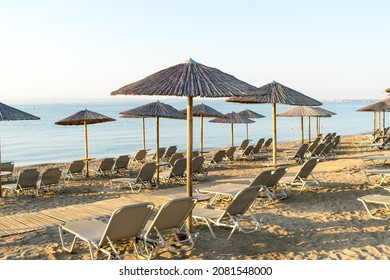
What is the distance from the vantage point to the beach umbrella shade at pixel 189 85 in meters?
5.25

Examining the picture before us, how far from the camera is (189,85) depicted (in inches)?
209

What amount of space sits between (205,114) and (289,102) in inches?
227

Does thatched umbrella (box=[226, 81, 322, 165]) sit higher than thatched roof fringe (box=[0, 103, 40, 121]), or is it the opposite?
thatched umbrella (box=[226, 81, 322, 165])

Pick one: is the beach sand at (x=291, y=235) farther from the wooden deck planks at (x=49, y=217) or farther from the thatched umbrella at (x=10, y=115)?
the thatched umbrella at (x=10, y=115)

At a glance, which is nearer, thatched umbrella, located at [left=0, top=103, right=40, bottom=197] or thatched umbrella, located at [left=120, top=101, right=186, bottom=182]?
thatched umbrella, located at [left=0, top=103, right=40, bottom=197]

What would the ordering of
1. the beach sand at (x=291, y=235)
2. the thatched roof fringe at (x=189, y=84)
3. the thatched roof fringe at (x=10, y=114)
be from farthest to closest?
the thatched roof fringe at (x=10, y=114)
the thatched roof fringe at (x=189, y=84)
the beach sand at (x=291, y=235)

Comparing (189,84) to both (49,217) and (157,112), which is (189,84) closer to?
(49,217)

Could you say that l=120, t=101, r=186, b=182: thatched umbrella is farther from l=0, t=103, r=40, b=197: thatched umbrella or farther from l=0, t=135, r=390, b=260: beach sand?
l=0, t=135, r=390, b=260: beach sand

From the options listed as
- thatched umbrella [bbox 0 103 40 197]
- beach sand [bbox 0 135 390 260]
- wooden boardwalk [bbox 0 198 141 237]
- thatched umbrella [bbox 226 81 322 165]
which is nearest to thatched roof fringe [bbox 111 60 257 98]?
beach sand [bbox 0 135 390 260]

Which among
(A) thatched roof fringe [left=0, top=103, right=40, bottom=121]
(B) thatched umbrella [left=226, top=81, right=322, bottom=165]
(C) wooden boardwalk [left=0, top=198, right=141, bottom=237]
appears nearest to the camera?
(C) wooden boardwalk [left=0, top=198, right=141, bottom=237]

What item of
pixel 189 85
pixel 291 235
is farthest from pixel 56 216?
pixel 291 235

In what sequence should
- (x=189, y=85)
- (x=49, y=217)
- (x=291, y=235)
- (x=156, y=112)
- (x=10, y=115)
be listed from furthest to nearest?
(x=156, y=112)
(x=10, y=115)
(x=49, y=217)
(x=291, y=235)
(x=189, y=85)

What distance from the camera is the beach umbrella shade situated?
17.2 feet

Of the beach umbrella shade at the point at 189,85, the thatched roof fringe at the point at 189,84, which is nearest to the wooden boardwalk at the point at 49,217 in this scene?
the beach umbrella shade at the point at 189,85
